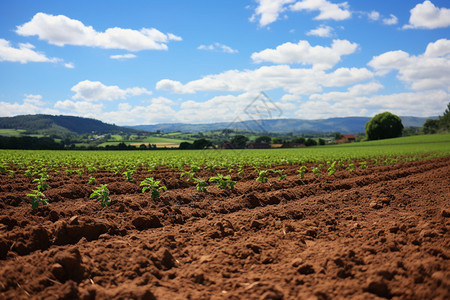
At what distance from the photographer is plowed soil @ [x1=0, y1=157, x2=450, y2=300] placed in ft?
10.5

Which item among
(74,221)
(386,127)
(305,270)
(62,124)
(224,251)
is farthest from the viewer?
(62,124)

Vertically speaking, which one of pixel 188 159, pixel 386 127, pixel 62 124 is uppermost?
pixel 62 124

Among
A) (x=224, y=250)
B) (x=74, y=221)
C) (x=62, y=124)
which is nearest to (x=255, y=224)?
(x=224, y=250)

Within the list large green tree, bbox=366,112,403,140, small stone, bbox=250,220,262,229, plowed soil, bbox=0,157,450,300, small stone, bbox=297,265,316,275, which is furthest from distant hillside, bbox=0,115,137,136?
small stone, bbox=297,265,316,275

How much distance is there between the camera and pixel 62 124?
179000 mm

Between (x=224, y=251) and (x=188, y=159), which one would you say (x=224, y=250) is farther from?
(x=188, y=159)

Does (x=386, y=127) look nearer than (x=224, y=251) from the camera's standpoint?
No

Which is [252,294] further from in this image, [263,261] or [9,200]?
[9,200]

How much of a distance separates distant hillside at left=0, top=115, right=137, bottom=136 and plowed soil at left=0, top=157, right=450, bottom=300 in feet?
543

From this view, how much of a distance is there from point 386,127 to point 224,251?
106 metres

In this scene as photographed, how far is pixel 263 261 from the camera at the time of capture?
4051 millimetres

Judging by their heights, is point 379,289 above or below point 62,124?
below

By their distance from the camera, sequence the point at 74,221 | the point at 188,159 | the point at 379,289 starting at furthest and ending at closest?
the point at 188,159 → the point at 74,221 → the point at 379,289

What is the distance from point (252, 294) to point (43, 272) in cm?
271
